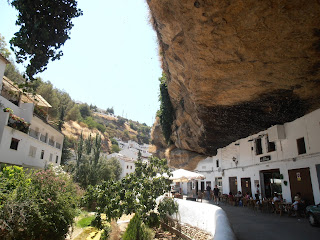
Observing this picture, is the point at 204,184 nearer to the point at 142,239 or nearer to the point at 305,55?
the point at 142,239

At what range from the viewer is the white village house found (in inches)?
684

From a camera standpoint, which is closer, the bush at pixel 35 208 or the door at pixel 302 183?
the bush at pixel 35 208

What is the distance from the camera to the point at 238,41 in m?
6.59

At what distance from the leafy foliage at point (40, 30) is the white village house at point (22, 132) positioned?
32.2 ft

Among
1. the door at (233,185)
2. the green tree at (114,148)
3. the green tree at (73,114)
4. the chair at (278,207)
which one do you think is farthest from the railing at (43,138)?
the green tree at (114,148)

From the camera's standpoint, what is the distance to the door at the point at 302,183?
11.3 meters

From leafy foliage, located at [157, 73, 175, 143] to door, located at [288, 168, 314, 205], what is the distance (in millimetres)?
10633

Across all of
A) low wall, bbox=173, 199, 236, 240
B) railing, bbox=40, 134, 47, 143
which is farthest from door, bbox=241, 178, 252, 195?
railing, bbox=40, 134, 47, 143

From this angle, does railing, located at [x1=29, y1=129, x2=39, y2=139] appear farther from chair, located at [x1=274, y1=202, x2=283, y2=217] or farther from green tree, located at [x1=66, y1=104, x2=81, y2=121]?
green tree, located at [x1=66, y1=104, x2=81, y2=121]

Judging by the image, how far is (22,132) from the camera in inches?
764

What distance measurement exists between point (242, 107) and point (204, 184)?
15887mm

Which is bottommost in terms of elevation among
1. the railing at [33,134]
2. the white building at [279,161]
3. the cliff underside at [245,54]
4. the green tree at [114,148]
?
the white building at [279,161]

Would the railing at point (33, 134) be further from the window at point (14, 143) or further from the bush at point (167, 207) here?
the bush at point (167, 207)

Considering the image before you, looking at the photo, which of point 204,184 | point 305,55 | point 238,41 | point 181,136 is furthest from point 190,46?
point 204,184
